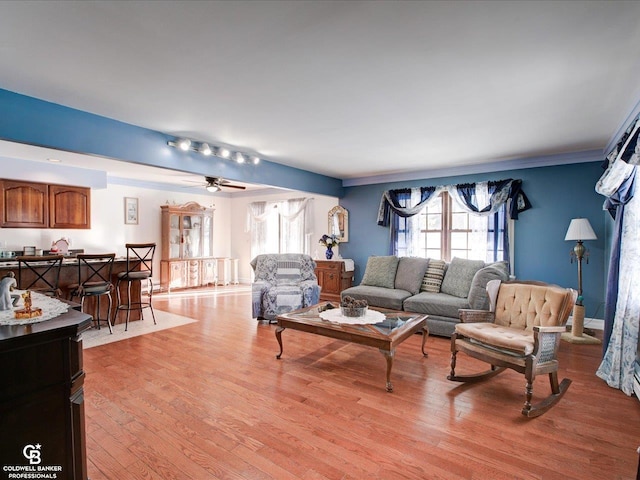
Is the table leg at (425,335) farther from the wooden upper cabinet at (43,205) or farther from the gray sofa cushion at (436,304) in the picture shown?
the wooden upper cabinet at (43,205)

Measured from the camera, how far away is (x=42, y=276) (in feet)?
12.9

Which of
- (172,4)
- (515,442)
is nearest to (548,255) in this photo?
(515,442)

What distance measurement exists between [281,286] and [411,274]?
2.02 metres

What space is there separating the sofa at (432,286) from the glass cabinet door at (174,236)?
175 inches

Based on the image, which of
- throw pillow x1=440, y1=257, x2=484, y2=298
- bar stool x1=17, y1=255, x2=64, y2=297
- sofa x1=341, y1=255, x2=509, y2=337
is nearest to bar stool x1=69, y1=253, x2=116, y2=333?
bar stool x1=17, y1=255, x2=64, y2=297

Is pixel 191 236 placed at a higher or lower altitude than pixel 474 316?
higher

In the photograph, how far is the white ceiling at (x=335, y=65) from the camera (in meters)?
1.71

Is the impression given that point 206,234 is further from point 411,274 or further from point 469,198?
point 469,198

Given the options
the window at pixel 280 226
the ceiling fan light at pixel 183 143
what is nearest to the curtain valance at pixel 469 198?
the window at pixel 280 226

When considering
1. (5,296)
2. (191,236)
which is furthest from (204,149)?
(191,236)

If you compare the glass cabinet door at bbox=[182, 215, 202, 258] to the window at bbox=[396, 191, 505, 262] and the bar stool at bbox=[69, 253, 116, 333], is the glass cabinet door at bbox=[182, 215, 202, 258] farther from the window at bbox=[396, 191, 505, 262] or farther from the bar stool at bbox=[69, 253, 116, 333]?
the window at bbox=[396, 191, 505, 262]

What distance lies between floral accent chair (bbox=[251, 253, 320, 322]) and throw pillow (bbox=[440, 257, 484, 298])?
1.93 metres

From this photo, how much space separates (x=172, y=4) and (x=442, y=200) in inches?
197

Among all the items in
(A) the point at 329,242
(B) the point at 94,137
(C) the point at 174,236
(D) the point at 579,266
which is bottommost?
(D) the point at 579,266
